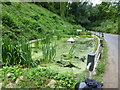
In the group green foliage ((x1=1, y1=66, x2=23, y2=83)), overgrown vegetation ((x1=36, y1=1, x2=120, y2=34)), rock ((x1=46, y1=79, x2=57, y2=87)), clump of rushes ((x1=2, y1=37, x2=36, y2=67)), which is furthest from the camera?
overgrown vegetation ((x1=36, y1=1, x2=120, y2=34))

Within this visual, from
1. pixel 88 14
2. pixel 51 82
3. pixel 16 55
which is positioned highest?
pixel 88 14

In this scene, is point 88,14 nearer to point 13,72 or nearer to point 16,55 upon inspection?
point 16,55

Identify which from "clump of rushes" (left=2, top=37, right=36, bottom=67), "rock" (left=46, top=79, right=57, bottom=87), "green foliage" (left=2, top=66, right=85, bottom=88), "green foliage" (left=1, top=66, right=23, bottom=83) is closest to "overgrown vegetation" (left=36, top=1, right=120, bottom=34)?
"clump of rushes" (left=2, top=37, right=36, bottom=67)

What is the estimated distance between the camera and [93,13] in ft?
77.4

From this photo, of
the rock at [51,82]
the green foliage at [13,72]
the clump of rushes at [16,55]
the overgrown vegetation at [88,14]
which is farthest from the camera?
the overgrown vegetation at [88,14]

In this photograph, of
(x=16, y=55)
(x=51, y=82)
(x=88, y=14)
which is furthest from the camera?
(x=88, y=14)

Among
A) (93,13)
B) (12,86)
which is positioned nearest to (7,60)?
(12,86)

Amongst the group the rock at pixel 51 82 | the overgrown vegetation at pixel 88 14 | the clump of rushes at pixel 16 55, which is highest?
the overgrown vegetation at pixel 88 14

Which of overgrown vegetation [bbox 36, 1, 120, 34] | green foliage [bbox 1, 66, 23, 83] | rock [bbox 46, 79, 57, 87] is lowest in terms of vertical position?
rock [bbox 46, 79, 57, 87]

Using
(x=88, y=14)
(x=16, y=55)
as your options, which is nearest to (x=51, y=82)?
(x=16, y=55)

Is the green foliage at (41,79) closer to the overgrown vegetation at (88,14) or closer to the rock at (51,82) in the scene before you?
the rock at (51,82)

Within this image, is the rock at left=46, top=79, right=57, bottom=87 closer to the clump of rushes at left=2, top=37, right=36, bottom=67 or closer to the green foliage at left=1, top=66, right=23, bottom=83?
the green foliage at left=1, top=66, right=23, bottom=83

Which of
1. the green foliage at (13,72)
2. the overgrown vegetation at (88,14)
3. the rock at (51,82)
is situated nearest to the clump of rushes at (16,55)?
the green foliage at (13,72)

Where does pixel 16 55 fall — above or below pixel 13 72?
above
